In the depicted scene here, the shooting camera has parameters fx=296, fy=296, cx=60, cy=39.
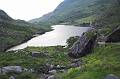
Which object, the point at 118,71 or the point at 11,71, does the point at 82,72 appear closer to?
the point at 118,71

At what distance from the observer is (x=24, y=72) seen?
254 feet

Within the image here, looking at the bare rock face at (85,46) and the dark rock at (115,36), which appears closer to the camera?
the bare rock face at (85,46)

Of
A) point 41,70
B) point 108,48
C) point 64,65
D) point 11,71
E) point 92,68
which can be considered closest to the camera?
point 92,68

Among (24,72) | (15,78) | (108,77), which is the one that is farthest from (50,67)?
(108,77)

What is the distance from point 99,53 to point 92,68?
26.4 metres

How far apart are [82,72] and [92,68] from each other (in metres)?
3.31

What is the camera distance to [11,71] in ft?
250

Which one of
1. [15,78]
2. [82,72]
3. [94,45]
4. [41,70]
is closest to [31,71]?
[41,70]

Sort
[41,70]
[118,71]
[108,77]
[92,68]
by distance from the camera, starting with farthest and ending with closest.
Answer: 1. [41,70]
2. [92,68]
3. [118,71]
4. [108,77]

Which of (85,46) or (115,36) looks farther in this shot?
(115,36)

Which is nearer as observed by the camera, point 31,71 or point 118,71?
point 118,71

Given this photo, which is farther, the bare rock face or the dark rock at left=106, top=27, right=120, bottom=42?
the dark rock at left=106, top=27, right=120, bottom=42

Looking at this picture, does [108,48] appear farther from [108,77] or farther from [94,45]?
[108,77]

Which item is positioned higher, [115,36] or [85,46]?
[115,36]
